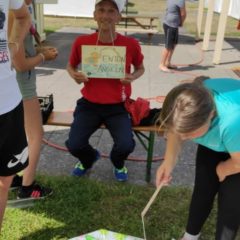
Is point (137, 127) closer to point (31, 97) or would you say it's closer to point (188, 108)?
point (31, 97)

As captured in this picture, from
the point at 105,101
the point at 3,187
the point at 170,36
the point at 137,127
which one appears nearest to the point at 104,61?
the point at 105,101

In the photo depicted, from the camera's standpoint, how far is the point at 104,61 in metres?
2.93

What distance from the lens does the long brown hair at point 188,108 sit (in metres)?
1.58

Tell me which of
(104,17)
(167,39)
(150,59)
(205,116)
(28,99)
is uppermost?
(104,17)

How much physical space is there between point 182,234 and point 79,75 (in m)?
1.46

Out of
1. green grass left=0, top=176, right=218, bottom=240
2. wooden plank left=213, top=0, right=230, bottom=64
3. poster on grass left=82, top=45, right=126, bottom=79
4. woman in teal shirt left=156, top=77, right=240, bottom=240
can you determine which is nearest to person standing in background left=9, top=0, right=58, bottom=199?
green grass left=0, top=176, right=218, bottom=240

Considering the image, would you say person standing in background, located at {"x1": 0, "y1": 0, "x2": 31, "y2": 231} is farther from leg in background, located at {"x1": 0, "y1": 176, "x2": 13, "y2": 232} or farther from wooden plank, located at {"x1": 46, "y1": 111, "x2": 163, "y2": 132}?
wooden plank, located at {"x1": 46, "y1": 111, "x2": 163, "y2": 132}

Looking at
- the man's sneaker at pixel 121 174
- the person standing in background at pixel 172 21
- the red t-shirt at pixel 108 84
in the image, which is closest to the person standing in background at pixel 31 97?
the red t-shirt at pixel 108 84

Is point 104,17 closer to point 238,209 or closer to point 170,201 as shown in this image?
point 170,201

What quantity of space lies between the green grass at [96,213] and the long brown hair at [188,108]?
1.24 meters

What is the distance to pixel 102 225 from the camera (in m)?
2.66

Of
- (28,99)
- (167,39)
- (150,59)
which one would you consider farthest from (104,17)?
(150,59)

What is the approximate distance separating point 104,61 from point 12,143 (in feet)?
3.94

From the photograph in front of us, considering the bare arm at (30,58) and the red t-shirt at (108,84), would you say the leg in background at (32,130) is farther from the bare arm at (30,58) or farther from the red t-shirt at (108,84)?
the red t-shirt at (108,84)
